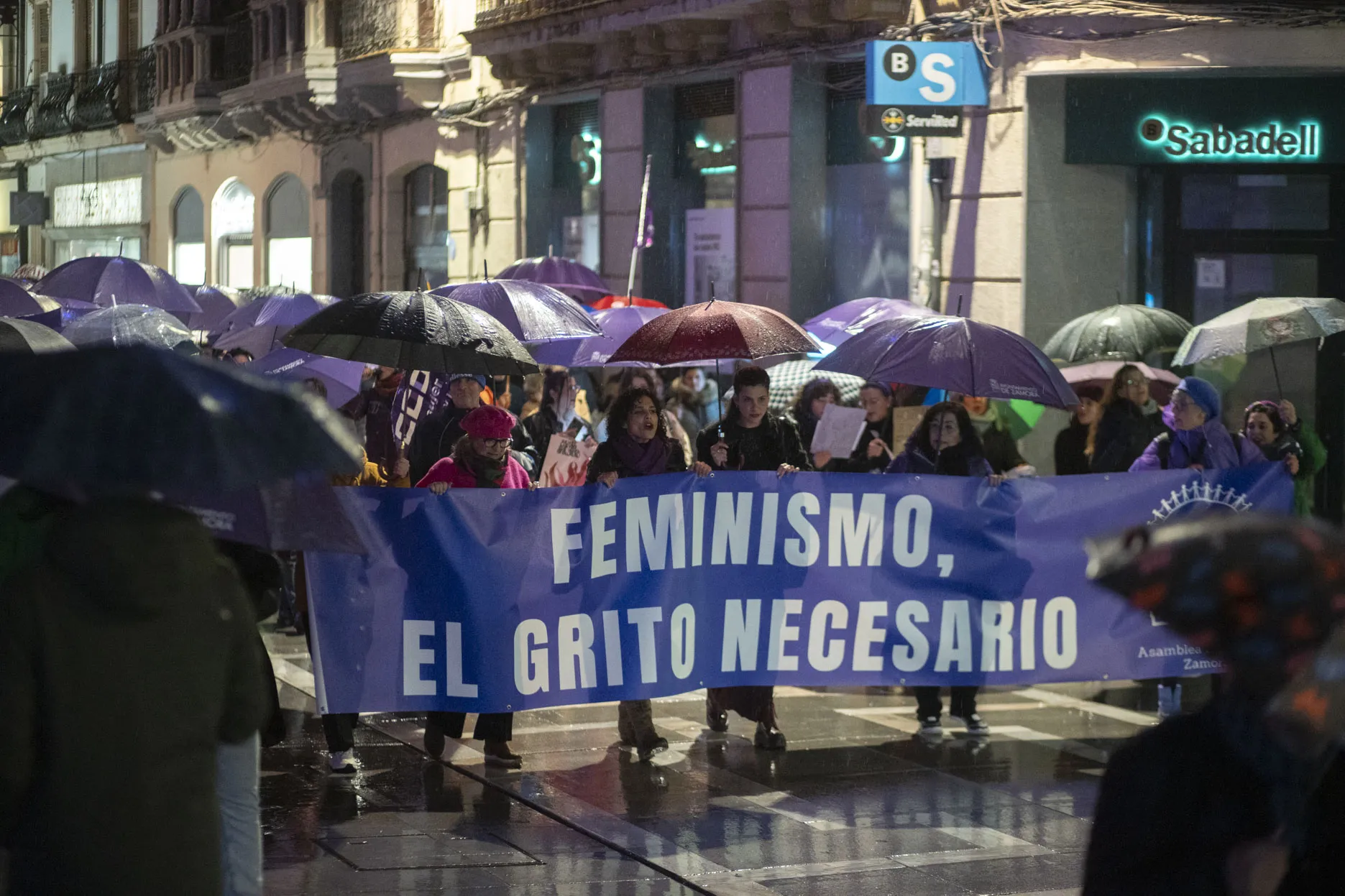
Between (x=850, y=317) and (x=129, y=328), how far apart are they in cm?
504

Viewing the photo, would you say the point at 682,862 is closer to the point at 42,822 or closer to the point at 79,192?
the point at 42,822

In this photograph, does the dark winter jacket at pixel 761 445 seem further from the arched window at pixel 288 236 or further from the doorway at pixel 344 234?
the arched window at pixel 288 236

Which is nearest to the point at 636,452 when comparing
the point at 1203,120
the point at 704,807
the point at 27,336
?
the point at 704,807

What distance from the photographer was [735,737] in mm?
9672

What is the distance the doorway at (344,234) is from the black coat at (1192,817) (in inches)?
1042

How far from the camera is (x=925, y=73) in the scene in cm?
1511

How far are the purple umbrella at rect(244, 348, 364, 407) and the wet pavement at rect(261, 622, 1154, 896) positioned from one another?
256 centimetres

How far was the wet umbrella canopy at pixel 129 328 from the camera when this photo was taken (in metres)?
13.5

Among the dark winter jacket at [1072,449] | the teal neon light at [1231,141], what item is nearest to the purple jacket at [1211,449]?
the dark winter jacket at [1072,449]

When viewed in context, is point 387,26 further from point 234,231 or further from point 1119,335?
point 1119,335

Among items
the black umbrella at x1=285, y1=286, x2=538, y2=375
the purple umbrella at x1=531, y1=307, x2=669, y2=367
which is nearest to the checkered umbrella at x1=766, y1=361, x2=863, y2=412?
the purple umbrella at x1=531, y1=307, x2=669, y2=367

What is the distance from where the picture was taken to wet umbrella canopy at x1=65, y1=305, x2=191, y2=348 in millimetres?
13523

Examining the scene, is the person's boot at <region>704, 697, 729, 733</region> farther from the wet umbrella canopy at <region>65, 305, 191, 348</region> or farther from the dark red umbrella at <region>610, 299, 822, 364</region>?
the wet umbrella canopy at <region>65, 305, 191, 348</region>

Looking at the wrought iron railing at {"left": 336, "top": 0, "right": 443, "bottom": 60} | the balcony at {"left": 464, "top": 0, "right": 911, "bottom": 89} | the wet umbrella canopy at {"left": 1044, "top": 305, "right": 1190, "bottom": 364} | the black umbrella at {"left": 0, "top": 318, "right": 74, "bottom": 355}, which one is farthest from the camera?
the wrought iron railing at {"left": 336, "top": 0, "right": 443, "bottom": 60}
